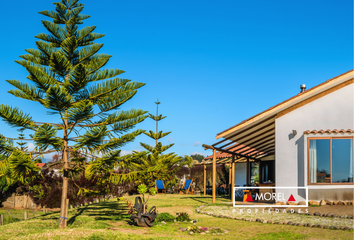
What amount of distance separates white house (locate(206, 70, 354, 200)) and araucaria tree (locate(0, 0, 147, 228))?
4714mm

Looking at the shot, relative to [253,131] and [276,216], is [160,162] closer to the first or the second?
[253,131]

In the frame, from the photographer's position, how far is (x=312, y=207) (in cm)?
964

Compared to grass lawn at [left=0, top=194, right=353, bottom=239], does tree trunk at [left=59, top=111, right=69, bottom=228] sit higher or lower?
higher

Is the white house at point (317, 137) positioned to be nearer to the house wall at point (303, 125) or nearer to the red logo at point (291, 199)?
the house wall at point (303, 125)

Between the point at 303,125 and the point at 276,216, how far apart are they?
11.2ft

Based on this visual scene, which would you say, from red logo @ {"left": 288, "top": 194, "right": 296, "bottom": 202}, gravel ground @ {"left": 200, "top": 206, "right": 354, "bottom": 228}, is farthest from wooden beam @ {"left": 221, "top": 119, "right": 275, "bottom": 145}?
gravel ground @ {"left": 200, "top": 206, "right": 354, "bottom": 228}

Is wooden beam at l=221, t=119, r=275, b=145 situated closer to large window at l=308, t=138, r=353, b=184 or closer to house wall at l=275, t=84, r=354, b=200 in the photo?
house wall at l=275, t=84, r=354, b=200

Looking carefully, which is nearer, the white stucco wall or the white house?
the white house

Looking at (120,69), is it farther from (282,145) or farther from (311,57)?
(311,57)

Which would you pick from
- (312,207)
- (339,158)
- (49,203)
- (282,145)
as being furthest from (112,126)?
(49,203)

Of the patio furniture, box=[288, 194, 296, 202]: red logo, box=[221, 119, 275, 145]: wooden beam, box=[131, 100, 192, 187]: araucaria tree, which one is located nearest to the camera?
the patio furniture

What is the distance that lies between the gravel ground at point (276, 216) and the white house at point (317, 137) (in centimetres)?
127

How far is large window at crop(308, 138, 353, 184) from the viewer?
9969mm

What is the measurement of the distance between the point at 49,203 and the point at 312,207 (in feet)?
47.7
